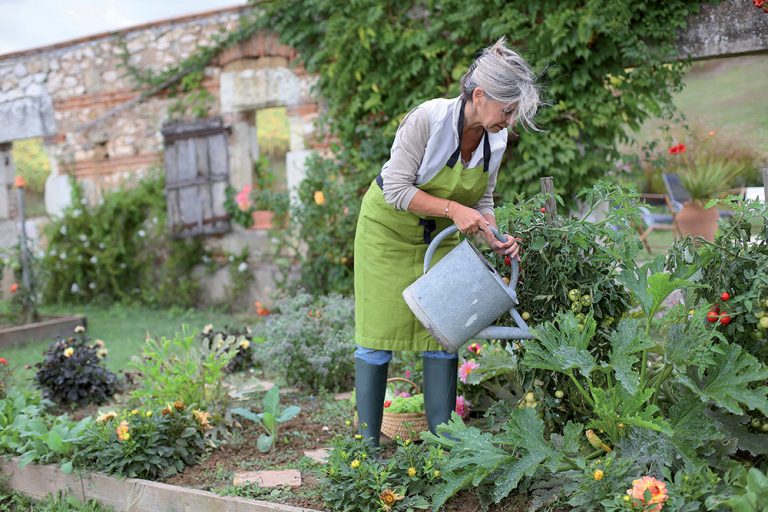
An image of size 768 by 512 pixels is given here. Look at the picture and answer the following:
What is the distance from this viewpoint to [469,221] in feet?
8.51

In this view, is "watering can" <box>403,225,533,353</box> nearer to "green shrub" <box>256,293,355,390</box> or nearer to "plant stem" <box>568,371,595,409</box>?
"plant stem" <box>568,371,595,409</box>

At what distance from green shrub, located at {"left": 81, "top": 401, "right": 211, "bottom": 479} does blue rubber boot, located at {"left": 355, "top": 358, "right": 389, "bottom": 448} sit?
815mm

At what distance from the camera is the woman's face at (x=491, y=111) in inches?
100

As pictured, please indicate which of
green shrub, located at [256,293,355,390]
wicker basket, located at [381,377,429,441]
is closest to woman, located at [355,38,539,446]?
wicker basket, located at [381,377,429,441]

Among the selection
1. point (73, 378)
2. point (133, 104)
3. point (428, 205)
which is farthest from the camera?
point (133, 104)

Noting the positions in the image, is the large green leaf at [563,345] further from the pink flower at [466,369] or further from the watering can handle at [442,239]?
the pink flower at [466,369]

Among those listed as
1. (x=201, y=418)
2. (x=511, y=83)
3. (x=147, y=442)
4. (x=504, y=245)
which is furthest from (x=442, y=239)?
(x=147, y=442)

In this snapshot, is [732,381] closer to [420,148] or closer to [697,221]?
[420,148]

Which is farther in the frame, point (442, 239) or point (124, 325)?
point (124, 325)

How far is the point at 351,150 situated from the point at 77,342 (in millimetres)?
2876

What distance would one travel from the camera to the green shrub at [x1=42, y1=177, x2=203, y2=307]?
314 inches

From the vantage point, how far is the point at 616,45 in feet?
17.4

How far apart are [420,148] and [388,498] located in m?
1.16

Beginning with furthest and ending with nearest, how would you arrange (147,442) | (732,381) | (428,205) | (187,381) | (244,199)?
(244,199) → (187,381) → (147,442) → (428,205) → (732,381)
